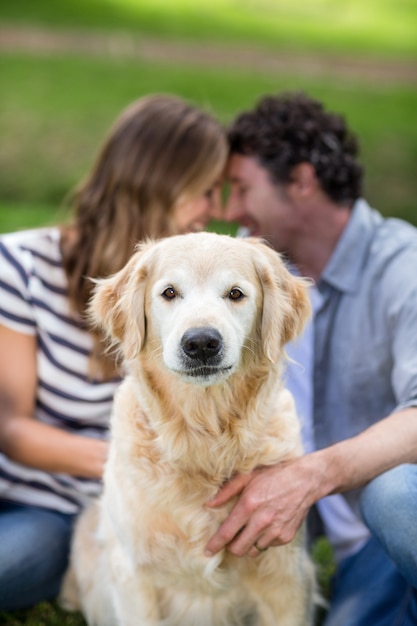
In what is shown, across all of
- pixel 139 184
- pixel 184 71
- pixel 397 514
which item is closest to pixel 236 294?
pixel 397 514

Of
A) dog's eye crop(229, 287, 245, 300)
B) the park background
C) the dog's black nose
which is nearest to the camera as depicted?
the dog's black nose

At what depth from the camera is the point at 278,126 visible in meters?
3.47

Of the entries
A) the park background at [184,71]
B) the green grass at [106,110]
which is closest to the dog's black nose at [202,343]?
the park background at [184,71]

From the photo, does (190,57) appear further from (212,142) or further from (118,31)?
(212,142)

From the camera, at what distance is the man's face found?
137 inches

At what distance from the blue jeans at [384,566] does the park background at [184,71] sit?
22.6 ft

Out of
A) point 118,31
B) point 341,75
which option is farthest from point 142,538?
point 118,31

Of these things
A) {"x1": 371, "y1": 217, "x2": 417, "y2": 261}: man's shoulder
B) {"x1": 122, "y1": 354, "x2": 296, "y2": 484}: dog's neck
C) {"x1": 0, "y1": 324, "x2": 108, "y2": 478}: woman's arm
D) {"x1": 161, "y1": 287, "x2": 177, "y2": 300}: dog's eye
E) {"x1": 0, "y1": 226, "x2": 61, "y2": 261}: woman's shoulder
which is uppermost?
{"x1": 161, "y1": 287, "x2": 177, "y2": 300}: dog's eye

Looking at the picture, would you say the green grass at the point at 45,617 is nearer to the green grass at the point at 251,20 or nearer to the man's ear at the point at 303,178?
the man's ear at the point at 303,178

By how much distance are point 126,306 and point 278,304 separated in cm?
47

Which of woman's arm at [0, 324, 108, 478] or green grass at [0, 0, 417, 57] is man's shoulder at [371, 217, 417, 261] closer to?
woman's arm at [0, 324, 108, 478]

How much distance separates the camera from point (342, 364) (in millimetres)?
3176

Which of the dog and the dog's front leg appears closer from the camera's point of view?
the dog

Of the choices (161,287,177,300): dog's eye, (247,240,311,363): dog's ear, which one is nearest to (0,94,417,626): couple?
(247,240,311,363): dog's ear
